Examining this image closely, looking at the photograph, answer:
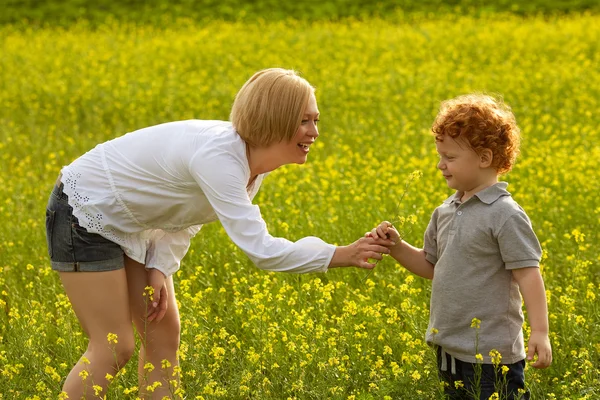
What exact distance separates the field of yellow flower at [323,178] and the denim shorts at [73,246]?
45 cm

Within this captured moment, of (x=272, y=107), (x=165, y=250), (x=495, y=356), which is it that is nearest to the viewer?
(x=495, y=356)

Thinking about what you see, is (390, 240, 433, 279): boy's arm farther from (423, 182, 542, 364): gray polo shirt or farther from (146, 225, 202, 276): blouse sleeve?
(146, 225, 202, 276): blouse sleeve

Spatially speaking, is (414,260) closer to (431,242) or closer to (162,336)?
(431,242)

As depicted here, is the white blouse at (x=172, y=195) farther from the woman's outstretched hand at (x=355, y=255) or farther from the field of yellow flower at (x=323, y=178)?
the field of yellow flower at (x=323, y=178)

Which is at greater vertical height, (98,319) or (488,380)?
(98,319)

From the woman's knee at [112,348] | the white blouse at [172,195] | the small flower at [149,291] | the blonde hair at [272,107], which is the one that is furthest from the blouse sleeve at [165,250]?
the blonde hair at [272,107]

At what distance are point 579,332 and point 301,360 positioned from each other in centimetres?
134

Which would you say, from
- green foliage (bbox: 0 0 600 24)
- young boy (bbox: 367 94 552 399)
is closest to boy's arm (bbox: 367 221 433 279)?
young boy (bbox: 367 94 552 399)

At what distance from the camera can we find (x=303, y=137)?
3.62m

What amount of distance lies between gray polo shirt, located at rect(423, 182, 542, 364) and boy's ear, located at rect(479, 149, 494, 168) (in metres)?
0.09

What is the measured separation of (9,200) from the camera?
746cm

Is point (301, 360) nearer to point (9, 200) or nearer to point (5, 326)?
point (5, 326)

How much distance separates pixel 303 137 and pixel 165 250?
832 millimetres

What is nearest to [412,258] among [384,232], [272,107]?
[384,232]
